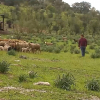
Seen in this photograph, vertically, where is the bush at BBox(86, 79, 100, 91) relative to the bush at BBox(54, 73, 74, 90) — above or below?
below

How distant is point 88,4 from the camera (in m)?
126

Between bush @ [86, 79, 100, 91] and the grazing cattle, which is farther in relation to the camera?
the grazing cattle

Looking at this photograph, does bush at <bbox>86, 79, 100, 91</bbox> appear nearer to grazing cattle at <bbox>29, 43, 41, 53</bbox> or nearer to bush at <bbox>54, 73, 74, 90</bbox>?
bush at <bbox>54, 73, 74, 90</bbox>

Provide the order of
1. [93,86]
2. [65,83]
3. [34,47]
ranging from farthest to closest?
[34,47]
[93,86]
[65,83]

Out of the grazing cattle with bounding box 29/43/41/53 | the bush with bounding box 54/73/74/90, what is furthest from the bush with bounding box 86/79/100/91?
the grazing cattle with bounding box 29/43/41/53

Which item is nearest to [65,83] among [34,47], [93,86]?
[93,86]

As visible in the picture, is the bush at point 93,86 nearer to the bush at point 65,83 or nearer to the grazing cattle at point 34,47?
the bush at point 65,83

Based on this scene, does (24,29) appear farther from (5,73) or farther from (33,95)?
(33,95)

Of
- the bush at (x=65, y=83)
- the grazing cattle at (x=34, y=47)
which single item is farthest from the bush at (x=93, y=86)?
the grazing cattle at (x=34, y=47)

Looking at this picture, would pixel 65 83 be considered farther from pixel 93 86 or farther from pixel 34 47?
pixel 34 47

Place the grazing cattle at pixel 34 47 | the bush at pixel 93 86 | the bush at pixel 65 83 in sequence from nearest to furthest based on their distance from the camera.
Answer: the bush at pixel 65 83
the bush at pixel 93 86
the grazing cattle at pixel 34 47

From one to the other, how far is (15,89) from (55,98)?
56.7 inches

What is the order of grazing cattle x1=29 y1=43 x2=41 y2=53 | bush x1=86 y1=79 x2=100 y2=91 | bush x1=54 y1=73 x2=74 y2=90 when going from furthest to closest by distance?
grazing cattle x1=29 y1=43 x2=41 y2=53
bush x1=86 y1=79 x2=100 y2=91
bush x1=54 y1=73 x2=74 y2=90

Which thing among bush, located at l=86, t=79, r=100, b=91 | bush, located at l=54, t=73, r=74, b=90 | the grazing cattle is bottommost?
bush, located at l=86, t=79, r=100, b=91
